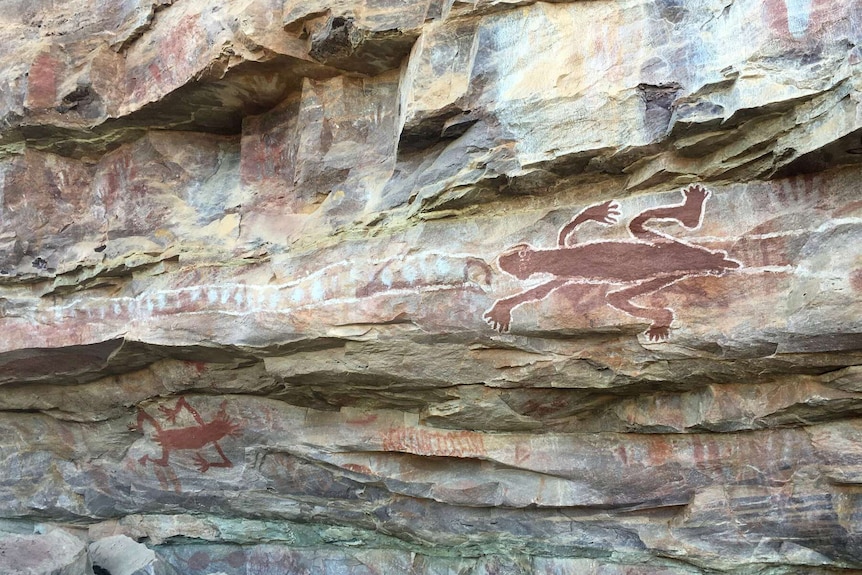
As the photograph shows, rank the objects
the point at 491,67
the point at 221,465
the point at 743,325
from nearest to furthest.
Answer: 1. the point at 743,325
2. the point at 491,67
3. the point at 221,465

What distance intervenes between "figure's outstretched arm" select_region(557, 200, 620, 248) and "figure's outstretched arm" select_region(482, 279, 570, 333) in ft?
0.89

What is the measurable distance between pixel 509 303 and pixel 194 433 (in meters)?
3.31

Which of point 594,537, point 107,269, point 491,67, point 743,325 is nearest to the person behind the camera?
point 743,325

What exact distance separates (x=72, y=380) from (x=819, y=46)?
20.9 ft

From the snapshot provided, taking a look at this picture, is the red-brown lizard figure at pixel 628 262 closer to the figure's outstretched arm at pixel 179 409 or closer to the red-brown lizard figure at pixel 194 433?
the red-brown lizard figure at pixel 194 433

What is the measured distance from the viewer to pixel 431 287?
195 inches

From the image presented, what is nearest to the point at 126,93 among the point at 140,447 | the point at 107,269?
the point at 107,269

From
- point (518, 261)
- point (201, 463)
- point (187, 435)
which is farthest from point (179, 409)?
point (518, 261)

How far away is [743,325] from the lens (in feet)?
13.9

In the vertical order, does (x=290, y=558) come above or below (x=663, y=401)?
below

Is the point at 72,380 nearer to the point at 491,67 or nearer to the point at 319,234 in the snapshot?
the point at 319,234

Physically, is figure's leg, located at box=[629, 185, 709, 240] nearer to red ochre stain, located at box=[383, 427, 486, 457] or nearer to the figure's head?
the figure's head

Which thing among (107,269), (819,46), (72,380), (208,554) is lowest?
(208,554)

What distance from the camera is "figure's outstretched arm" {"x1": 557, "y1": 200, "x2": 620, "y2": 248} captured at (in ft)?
15.0
